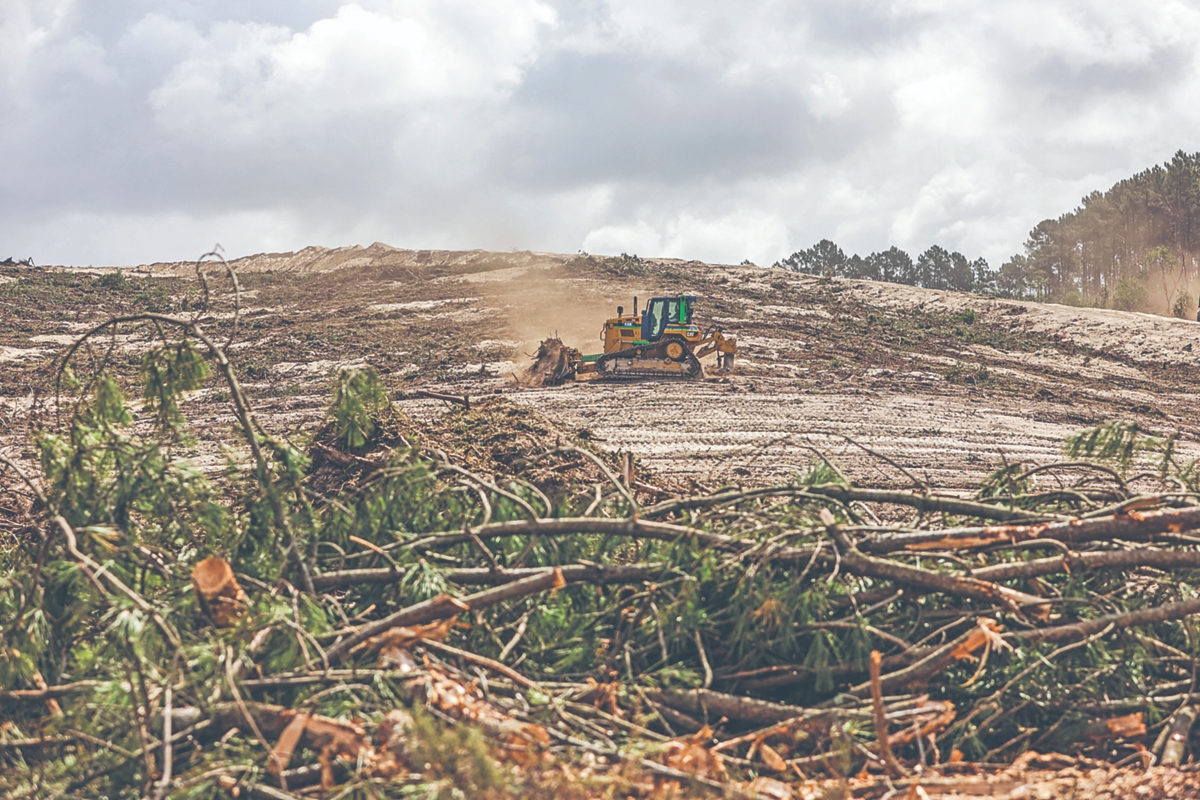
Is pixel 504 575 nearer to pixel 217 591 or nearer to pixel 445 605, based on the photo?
pixel 445 605

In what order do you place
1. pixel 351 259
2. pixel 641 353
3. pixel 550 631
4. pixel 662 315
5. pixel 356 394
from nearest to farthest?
pixel 550 631, pixel 356 394, pixel 641 353, pixel 662 315, pixel 351 259

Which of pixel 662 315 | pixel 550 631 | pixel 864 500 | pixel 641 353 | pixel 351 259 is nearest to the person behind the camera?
pixel 550 631

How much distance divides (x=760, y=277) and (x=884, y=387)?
23.1 m

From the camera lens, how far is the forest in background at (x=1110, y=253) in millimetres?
61438

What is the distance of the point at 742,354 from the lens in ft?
77.3

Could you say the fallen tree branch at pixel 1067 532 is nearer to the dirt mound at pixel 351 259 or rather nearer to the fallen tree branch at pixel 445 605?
the fallen tree branch at pixel 445 605

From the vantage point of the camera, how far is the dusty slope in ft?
44.9

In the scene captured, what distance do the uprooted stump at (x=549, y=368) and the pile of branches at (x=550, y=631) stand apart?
549 inches

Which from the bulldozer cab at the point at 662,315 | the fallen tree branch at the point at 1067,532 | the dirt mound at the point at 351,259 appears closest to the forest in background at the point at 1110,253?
the dirt mound at the point at 351,259

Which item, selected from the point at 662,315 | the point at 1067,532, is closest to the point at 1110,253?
the point at 662,315

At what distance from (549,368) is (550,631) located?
49.5 ft

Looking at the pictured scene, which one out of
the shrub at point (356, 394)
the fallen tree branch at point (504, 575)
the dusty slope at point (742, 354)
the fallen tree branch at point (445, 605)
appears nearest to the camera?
the fallen tree branch at point (445, 605)

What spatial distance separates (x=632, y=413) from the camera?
50.6ft

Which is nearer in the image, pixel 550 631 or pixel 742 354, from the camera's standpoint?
pixel 550 631
